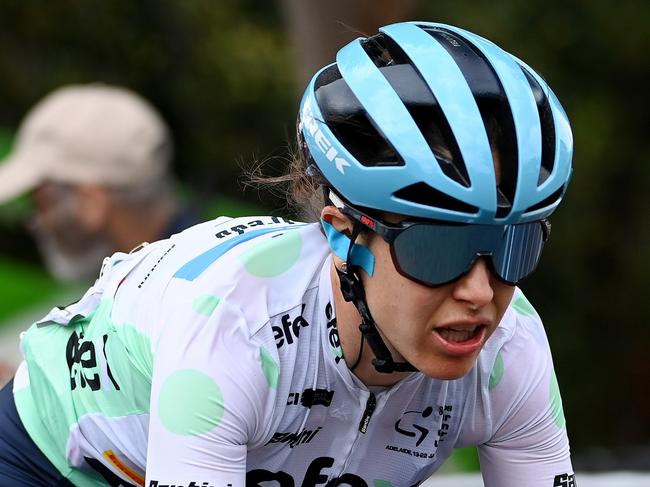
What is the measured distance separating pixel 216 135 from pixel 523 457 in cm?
724

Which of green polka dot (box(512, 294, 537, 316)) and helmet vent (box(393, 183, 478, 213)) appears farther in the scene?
green polka dot (box(512, 294, 537, 316))

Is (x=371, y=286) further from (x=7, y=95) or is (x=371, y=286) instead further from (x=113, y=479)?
(x=7, y=95)

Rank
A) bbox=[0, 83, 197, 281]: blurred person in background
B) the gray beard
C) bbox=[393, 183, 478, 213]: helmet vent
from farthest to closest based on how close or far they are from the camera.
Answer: the gray beard, bbox=[0, 83, 197, 281]: blurred person in background, bbox=[393, 183, 478, 213]: helmet vent

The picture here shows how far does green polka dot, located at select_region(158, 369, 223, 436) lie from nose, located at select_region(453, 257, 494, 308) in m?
0.54

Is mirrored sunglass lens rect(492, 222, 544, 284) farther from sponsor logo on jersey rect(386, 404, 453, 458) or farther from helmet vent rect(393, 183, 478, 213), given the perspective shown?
sponsor logo on jersey rect(386, 404, 453, 458)

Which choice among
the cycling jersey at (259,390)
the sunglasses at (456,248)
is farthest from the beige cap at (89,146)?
the sunglasses at (456,248)

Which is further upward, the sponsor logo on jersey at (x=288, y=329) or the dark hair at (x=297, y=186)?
the dark hair at (x=297, y=186)

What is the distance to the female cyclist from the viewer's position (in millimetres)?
2689

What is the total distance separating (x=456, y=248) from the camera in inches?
105

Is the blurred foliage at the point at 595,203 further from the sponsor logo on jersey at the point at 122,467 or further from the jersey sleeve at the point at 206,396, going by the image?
the jersey sleeve at the point at 206,396

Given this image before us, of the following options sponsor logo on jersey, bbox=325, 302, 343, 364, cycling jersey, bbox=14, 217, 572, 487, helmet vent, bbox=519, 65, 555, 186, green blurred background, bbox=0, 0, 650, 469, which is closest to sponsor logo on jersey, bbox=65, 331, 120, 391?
cycling jersey, bbox=14, 217, 572, 487

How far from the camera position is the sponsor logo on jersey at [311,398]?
2.91m

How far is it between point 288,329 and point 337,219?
0.88 ft

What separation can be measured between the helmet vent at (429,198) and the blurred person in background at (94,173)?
3675mm
